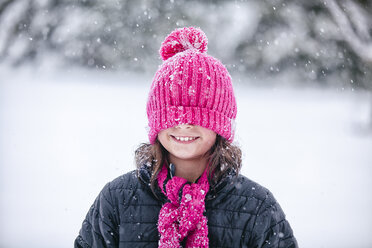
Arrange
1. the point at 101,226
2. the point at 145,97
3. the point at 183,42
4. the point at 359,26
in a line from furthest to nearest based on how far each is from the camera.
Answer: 1. the point at 145,97
2. the point at 359,26
3. the point at 183,42
4. the point at 101,226

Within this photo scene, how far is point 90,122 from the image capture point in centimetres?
556

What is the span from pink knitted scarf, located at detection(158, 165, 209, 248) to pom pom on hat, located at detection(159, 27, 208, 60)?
485 millimetres

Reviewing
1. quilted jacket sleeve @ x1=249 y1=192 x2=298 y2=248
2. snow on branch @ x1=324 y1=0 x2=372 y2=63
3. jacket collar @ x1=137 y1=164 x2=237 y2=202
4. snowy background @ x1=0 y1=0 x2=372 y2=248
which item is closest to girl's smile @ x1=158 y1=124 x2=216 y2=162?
jacket collar @ x1=137 y1=164 x2=237 y2=202

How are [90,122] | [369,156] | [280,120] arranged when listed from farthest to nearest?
[280,120] < [90,122] < [369,156]

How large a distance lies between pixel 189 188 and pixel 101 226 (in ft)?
1.12

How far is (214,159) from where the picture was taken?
1.29 m

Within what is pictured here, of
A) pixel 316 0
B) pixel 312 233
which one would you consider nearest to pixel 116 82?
pixel 316 0

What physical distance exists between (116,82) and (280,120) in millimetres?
4379

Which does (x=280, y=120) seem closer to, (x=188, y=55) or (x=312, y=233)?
(x=312, y=233)

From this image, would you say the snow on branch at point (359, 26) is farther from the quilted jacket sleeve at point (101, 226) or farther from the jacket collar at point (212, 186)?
the quilted jacket sleeve at point (101, 226)

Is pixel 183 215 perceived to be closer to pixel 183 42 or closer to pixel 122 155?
pixel 183 42

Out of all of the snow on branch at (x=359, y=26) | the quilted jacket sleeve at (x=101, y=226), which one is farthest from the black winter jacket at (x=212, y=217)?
the snow on branch at (x=359, y=26)

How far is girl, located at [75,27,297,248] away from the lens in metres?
1.19

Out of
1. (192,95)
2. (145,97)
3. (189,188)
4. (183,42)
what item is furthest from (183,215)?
(145,97)
